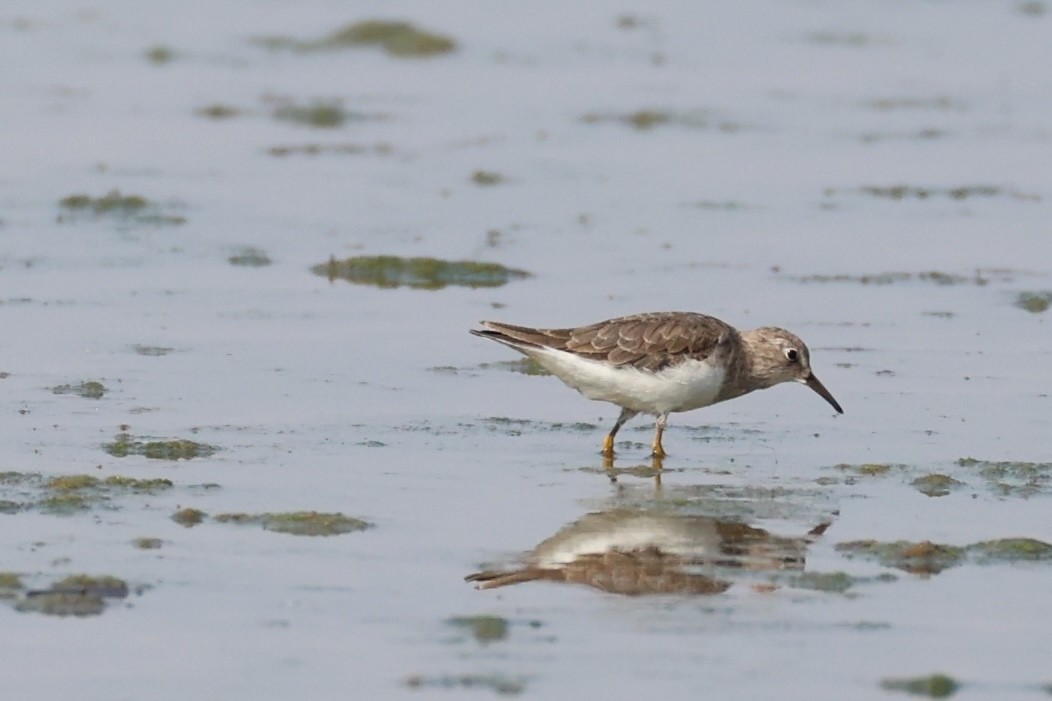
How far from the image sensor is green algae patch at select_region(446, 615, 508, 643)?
9383 mm

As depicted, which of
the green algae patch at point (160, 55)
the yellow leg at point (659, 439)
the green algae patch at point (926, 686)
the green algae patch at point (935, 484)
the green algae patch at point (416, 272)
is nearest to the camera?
the green algae patch at point (926, 686)

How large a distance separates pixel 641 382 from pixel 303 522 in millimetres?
3200

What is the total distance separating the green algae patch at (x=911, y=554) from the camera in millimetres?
10750

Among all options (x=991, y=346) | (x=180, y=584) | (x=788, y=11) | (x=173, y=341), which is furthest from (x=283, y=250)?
(x=788, y=11)

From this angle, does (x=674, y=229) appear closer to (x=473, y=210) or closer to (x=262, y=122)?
(x=473, y=210)

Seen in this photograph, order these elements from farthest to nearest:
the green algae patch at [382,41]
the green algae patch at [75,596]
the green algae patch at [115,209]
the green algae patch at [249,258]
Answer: the green algae patch at [382,41], the green algae patch at [115,209], the green algae patch at [249,258], the green algae patch at [75,596]

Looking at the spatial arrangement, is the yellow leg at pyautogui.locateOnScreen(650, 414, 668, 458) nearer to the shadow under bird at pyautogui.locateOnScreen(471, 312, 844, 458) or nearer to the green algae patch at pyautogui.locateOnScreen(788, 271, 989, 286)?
the shadow under bird at pyautogui.locateOnScreen(471, 312, 844, 458)

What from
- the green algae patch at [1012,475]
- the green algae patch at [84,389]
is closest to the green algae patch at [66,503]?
the green algae patch at [84,389]

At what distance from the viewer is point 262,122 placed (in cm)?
2805

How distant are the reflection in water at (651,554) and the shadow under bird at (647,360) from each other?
179cm

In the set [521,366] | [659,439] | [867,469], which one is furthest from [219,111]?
[867,469]

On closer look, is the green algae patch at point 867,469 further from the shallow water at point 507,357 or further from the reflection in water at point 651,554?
the reflection in water at point 651,554

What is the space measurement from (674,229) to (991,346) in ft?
17.8

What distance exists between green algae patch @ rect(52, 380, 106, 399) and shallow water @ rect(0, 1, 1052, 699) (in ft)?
0.60
